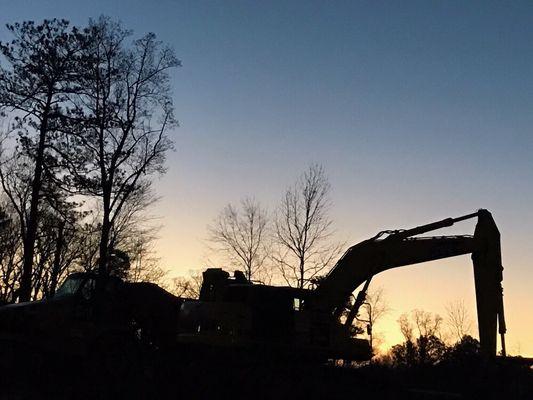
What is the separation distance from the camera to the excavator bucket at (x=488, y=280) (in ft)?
60.8

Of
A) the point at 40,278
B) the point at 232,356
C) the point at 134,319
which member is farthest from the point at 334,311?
the point at 40,278

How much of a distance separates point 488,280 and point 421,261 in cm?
220

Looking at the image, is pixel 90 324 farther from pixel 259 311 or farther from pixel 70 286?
pixel 259 311

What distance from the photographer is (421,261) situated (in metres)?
20.6

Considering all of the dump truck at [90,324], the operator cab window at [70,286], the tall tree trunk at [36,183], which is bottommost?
the dump truck at [90,324]

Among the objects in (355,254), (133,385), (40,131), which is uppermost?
(40,131)

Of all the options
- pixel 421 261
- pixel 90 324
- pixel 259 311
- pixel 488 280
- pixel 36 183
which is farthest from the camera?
pixel 36 183

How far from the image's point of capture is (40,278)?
53.5 meters

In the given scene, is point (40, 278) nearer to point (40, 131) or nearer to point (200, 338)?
point (40, 131)

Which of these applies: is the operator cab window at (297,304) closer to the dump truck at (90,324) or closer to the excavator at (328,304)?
the excavator at (328,304)

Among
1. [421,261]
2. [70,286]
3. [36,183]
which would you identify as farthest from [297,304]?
[36,183]

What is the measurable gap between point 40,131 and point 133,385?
19669 millimetres

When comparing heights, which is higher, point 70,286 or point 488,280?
point 488,280

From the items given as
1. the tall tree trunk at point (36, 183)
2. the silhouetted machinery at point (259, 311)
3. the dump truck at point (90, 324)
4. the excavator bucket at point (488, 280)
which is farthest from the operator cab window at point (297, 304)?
the tall tree trunk at point (36, 183)
